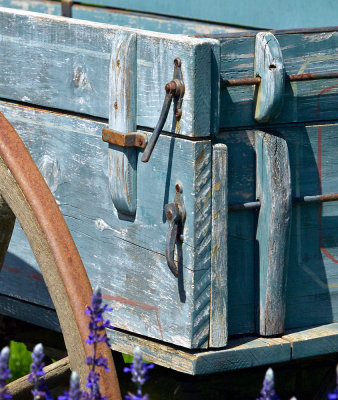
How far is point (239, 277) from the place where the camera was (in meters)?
2.08

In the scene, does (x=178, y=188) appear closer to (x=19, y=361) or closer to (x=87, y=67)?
(x=87, y=67)

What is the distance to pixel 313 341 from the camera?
211cm

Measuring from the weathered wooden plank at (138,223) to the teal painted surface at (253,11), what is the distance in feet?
4.82

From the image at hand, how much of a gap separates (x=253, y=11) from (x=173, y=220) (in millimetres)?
1922

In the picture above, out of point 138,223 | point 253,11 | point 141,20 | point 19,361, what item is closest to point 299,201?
point 138,223

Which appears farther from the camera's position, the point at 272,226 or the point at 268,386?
the point at 272,226

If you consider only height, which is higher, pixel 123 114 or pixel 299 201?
pixel 123 114

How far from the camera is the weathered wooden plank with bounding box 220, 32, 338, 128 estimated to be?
6.45 ft

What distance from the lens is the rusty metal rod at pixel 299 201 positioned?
2.02 meters

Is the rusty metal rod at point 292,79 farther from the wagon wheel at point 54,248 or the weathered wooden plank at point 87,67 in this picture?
the wagon wheel at point 54,248

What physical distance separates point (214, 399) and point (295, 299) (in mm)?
1105

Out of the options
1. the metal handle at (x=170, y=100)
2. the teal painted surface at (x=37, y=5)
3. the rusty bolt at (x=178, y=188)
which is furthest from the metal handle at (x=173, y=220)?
the teal painted surface at (x=37, y=5)

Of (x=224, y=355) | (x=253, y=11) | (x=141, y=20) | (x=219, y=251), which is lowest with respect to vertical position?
(x=224, y=355)

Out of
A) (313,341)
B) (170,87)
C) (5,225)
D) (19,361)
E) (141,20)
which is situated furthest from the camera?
(19,361)
